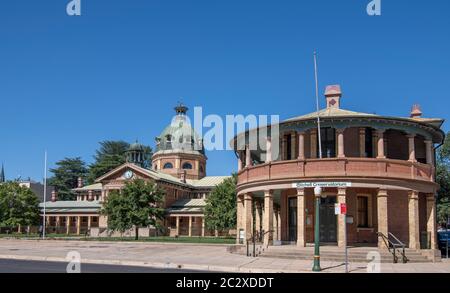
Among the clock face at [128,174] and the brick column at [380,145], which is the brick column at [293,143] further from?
the clock face at [128,174]

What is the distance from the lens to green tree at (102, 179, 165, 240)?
54188mm

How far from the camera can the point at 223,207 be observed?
59.5 metres

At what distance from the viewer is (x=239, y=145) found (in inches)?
1331

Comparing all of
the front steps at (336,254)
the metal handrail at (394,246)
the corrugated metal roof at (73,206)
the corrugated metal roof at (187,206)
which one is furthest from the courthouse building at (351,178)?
the corrugated metal roof at (73,206)

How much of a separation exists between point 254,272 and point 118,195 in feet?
124

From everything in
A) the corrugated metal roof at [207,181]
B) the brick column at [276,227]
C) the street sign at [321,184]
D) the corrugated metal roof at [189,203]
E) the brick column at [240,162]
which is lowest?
the brick column at [276,227]

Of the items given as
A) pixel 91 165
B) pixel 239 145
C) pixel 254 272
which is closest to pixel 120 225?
pixel 239 145

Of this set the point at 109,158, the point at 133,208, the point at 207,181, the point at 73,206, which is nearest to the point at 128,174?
the point at 73,206

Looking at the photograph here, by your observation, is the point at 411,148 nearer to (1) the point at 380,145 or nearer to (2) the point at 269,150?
(1) the point at 380,145

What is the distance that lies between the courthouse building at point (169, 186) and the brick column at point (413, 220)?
153ft

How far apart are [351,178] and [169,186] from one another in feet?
179

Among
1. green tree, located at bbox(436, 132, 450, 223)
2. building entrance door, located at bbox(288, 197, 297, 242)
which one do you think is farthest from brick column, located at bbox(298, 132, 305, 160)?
green tree, located at bbox(436, 132, 450, 223)

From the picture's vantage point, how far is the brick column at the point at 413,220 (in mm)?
27250
